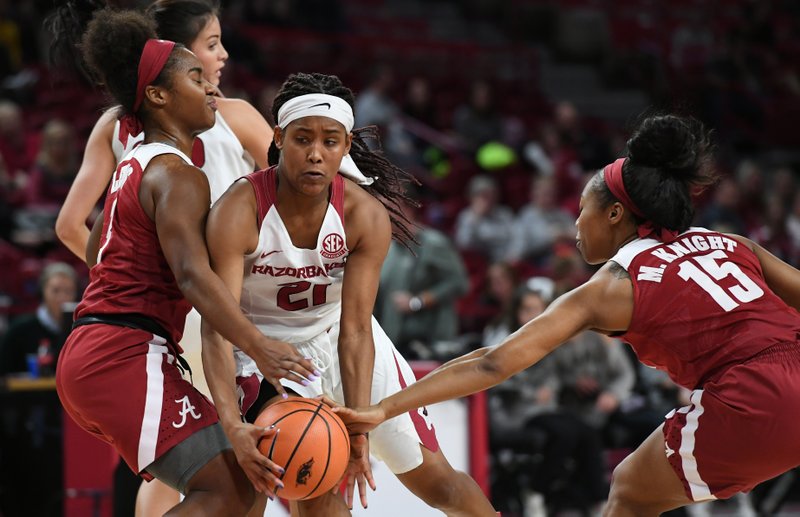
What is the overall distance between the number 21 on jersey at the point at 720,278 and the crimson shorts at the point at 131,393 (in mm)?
1567

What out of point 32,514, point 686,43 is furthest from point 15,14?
point 686,43

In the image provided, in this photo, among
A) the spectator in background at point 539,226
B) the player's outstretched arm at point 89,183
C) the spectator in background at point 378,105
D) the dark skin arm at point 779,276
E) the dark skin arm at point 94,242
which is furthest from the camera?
the spectator in background at point 378,105

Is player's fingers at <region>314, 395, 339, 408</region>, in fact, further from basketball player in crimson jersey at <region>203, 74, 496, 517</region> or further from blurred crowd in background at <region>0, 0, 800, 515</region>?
blurred crowd in background at <region>0, 0, 800, 515</region>

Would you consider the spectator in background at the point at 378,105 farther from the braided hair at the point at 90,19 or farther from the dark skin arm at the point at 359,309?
the dark skin arm at the point at 359,309

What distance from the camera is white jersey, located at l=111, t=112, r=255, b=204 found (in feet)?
14.1

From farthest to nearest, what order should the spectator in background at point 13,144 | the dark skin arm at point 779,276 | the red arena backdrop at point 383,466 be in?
the spectator in background at point 13,144 < the red arena backdrop at point 383,466 < the dark skin arm at point 779,276

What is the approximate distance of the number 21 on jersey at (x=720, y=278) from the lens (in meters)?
3.52

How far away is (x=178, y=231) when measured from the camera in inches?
132

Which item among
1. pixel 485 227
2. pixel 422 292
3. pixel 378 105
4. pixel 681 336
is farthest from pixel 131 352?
pixel 378 105

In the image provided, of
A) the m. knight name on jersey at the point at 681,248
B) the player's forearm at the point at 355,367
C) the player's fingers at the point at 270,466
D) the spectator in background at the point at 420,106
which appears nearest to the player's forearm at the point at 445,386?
the player's forearm at the point at 355,367

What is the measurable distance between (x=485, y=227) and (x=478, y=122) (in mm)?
2401

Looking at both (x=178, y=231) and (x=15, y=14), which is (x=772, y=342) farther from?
(x=15, y=14)

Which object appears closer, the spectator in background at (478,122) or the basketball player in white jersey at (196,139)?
the basketball player in white jersey at (196,139)

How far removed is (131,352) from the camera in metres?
3.41
